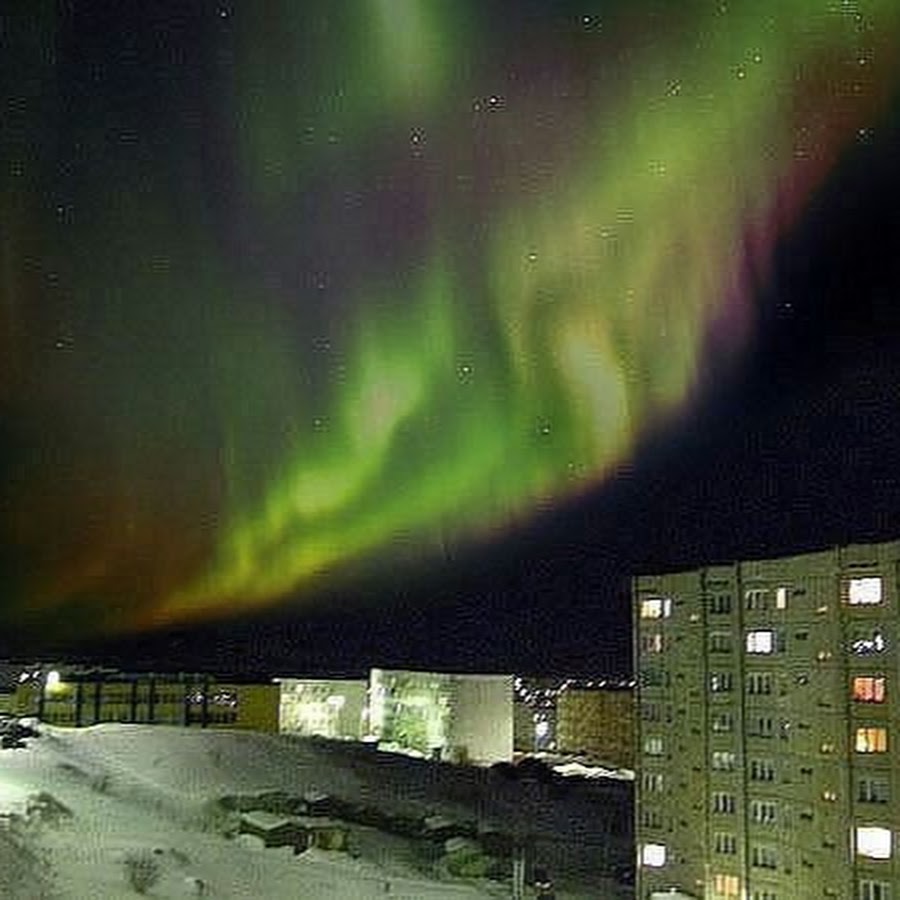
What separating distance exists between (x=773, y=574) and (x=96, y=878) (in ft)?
32.1

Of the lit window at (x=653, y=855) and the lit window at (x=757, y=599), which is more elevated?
the lit window at (x=757, y=599)

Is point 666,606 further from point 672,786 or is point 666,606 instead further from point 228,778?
point 228,778

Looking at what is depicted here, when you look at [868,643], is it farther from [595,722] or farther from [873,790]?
[595,722]

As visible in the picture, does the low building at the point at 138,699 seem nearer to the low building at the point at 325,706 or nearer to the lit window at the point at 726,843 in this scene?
the low building at the point at 325,706

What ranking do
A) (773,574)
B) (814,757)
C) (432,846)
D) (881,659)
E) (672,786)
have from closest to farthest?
(881,659) < (814,757) < (773,574) < (672,786) < (432,846)

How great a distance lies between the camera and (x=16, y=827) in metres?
21.9

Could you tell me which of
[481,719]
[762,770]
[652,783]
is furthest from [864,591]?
[481,719]

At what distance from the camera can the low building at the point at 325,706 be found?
44938mm

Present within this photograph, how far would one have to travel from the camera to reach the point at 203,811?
2578 cm

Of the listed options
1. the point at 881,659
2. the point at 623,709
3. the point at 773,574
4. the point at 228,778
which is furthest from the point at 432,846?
the point at 623,709

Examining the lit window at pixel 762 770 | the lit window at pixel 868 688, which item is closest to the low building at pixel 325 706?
the lit window at pixel 762 770

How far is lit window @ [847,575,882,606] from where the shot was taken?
14281mm

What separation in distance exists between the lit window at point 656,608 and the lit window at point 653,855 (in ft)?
9.46

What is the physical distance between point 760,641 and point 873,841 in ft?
9.67
